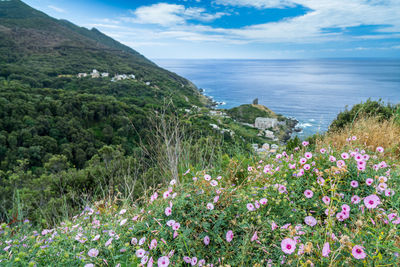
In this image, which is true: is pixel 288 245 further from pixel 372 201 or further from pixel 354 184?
pixel 354 184

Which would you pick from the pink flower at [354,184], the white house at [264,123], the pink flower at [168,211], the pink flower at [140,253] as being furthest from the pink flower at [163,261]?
the white house at [264,123]

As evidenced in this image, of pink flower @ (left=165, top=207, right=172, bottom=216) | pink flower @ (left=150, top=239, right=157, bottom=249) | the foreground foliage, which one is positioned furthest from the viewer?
pink flower @ (left=165, top=207, right=172, bottom=216)

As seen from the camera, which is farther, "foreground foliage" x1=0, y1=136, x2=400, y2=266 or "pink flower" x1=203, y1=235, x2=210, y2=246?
"pink flower" x1=203, y1=235, x2=210, y2=246

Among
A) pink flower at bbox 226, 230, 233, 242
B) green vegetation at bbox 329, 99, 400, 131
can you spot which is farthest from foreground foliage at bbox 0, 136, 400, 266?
green vegetation at bbox 329, 99, 400, 131

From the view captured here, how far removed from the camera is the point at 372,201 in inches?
59.2

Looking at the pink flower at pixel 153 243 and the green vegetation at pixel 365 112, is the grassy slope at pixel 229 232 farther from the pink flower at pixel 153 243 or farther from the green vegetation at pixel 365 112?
the green vegetation at pixel 365 112

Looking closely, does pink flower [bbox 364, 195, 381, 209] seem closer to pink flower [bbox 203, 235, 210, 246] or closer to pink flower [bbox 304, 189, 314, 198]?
pink flower [bbox 304, 189, 314, 198]

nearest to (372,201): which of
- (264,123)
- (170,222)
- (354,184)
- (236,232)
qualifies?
(354,184)

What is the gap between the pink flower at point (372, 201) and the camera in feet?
4.65

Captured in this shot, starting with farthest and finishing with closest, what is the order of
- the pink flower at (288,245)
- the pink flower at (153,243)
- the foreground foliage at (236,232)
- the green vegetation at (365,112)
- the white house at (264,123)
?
1. the white house at (264,123)
2. the green vegetation at (365,112)
3. the pink flower at (153,243)
4. the foreground foliage at (236,232)
5. the pink flower at (288,245)

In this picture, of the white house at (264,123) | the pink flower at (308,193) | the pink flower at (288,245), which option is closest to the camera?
the pink flower at (288,245)

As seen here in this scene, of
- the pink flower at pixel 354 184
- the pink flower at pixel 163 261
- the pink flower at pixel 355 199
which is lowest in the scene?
the pink flower at pixel 163 261

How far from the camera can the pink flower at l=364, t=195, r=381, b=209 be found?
142cm

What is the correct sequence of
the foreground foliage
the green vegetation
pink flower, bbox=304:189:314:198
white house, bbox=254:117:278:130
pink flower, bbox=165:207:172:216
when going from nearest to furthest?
the foreground foliage, pink flower, bbox=165:207:172:216, pink flower, bbox=304:189:314:198, the green vegetation, white house, bbox=254:117:278:130
